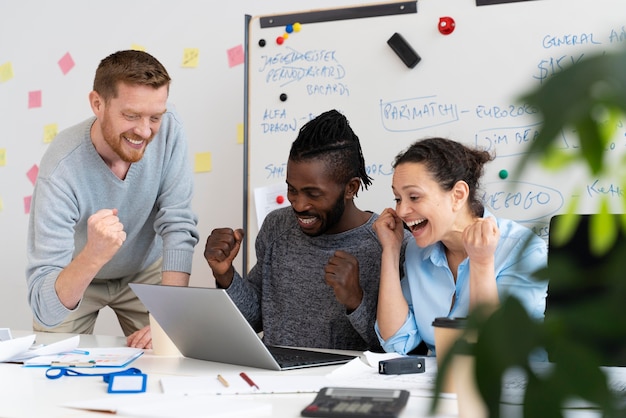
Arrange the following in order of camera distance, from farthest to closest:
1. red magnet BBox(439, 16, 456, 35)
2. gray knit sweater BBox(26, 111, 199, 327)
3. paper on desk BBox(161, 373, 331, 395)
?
1. red magnet BBox(439, 16, 456, 35)
2. gray knit sweater BBox(26, 111, 199, 327)
3. paper on desk BBox(161, 373, 331, 395)

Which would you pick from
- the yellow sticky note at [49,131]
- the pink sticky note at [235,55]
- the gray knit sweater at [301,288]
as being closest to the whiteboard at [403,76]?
the pink sticky note at [235,55]

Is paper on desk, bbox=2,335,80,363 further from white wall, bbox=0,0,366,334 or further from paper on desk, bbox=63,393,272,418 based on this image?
white wall, bbox=0,0,366,334

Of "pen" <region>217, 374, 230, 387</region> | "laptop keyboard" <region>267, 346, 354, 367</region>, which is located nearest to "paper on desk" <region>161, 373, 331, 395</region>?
"pen" <region>217, 374, 230, 387</region>

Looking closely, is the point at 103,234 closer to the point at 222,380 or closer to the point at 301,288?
the point at 301,288

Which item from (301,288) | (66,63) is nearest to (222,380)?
(301,288)

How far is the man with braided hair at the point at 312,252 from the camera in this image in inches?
69.9

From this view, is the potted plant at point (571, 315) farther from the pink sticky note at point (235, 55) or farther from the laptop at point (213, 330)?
the pink sticky note at point (235, 55)

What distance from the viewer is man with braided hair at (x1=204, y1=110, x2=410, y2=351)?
5.82ft

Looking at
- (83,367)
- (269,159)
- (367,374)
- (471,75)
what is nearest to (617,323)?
(367,374)

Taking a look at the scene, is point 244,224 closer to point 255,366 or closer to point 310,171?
point 310,171

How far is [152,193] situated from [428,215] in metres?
0.87

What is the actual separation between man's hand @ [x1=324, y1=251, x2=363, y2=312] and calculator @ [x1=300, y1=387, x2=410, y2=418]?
61 centimetres

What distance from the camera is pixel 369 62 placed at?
2.41 m

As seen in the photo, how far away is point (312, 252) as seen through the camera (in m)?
1.89
